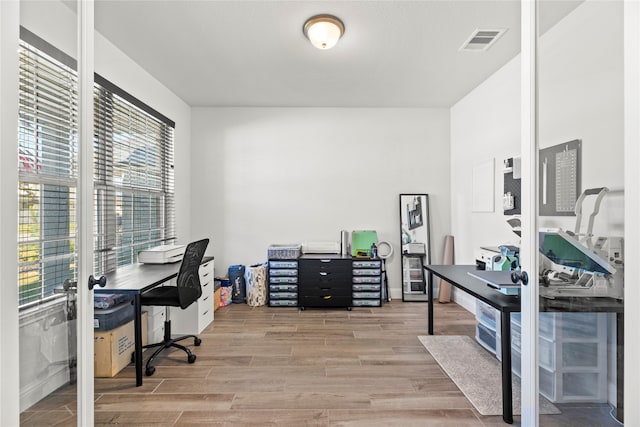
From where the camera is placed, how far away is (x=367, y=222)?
481 cm

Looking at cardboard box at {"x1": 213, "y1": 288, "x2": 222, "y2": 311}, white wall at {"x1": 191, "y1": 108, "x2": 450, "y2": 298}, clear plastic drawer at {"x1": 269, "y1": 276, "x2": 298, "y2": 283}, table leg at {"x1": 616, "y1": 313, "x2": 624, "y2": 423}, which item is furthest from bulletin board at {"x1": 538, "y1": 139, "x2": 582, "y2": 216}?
cardboard box at {"x1": 213, "y1": 288, "x2": 222, "y2": 311}

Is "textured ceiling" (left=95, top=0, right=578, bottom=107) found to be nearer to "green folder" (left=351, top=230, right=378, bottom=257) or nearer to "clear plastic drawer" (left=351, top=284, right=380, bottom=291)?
"green folder" (left=351, top=230, right=378, bottom=257)

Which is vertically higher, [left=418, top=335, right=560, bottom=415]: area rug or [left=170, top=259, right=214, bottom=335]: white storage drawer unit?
[left=170, top=259, right=214, bottom=335]: white storage drawer unit

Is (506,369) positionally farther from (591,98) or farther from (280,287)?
(280,287)

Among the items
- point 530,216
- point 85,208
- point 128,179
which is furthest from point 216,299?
point 530,216

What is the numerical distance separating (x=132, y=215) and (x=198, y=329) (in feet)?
4.31

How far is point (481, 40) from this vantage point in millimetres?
2889

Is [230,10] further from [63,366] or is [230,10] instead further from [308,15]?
[63,366]

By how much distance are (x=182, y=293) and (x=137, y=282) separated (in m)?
0.35

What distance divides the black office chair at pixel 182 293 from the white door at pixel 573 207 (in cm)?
237

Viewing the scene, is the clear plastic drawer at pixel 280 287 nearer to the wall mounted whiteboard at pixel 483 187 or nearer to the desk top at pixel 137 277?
the desk top at pixel 137 277

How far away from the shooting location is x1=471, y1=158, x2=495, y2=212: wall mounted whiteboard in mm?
3666

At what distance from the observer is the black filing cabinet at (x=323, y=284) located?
13.9 ft

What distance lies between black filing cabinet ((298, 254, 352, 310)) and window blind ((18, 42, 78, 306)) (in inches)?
118
